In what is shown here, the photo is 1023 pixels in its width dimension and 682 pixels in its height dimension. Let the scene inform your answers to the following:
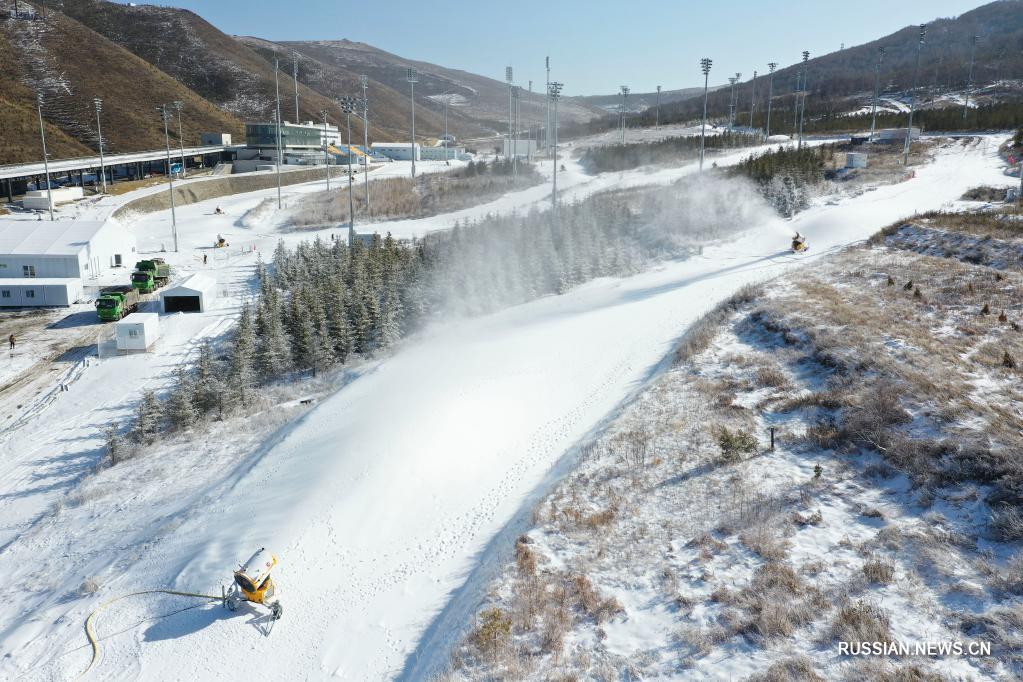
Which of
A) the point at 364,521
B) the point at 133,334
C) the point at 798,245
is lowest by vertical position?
the point at 364,521

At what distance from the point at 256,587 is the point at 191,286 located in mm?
34046

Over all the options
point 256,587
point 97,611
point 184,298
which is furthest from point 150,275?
point 256,587

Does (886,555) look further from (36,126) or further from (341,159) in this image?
(36,126)

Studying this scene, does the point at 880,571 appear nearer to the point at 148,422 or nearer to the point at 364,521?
the point at 364,521

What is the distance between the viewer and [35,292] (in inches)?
1705

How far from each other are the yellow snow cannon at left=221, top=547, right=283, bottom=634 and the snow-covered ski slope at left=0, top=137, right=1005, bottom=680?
32cm

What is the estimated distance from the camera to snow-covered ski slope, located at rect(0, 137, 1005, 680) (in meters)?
12.5

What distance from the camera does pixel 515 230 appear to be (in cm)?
5106

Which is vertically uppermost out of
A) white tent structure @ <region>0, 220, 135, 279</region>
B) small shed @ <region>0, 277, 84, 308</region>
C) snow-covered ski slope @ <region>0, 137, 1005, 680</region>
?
white tent structure @ <region>0, 220, 135, 279</region>

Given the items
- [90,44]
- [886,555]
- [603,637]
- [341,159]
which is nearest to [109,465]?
[603,637]

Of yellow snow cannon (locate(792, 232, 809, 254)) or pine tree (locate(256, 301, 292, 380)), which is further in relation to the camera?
yellow snow cannon (locate(792, 232, 809, 254))

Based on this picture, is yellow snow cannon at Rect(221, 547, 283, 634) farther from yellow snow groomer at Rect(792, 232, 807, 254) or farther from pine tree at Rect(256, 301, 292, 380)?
yellow snow groomer at Rect(792, 232, 807, 254)

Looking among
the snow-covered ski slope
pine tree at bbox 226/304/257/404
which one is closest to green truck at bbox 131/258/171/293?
pine tree at bbox 226/304/257/404

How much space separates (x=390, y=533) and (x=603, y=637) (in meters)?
6.50
